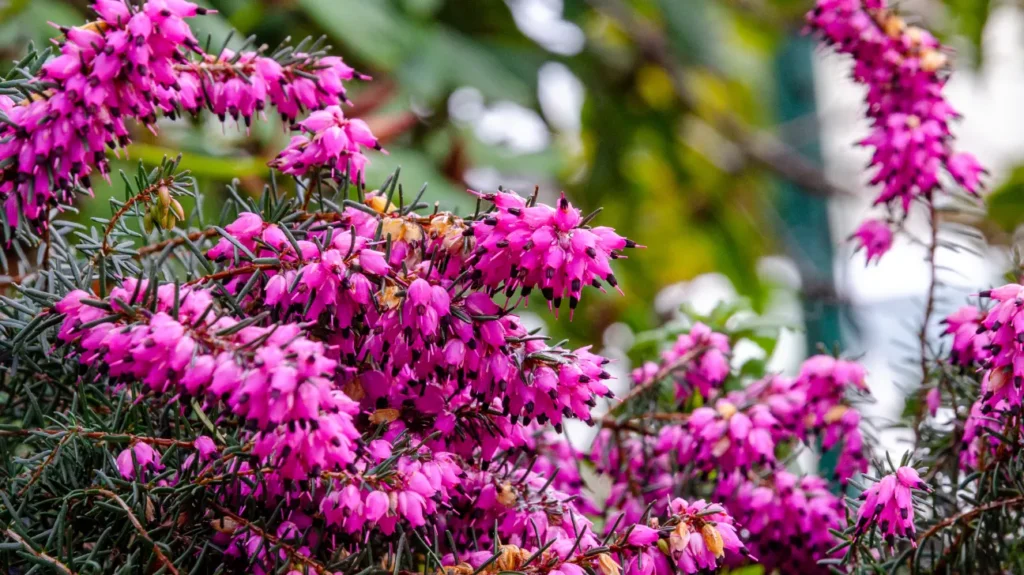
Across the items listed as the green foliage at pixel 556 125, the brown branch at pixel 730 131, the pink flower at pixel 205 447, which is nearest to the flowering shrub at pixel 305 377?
the pink flower at pixel 205 447

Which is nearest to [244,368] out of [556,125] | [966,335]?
[966,335]

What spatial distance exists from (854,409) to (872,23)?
0.28m

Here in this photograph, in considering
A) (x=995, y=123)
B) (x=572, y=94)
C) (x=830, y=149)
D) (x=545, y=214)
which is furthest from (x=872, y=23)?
(x=995, y=123)

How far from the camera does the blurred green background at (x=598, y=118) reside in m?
1.74

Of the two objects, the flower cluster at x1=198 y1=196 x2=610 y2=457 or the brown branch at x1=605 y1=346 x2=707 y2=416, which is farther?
the brown branch at x1=605 y1=346 x2=707 y2=416

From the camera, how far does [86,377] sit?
53 cm

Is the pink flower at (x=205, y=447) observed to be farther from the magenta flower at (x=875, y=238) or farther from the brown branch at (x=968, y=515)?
the magenta flower at (x=875, y=238)

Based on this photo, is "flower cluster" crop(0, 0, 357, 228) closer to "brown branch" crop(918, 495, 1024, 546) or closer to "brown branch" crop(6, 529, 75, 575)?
"brown branch" crop(6, 529, 75, 575)

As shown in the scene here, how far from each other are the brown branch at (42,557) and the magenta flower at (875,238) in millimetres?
560

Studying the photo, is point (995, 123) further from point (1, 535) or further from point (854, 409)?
point (1, 535)

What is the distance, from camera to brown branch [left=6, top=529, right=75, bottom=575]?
439 mm

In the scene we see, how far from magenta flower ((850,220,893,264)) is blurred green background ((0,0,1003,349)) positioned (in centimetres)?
81

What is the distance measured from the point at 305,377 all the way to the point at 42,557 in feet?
0.52

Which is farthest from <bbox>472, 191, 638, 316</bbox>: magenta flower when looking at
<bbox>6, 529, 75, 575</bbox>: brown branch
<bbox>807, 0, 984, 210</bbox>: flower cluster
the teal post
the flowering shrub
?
the teal post
